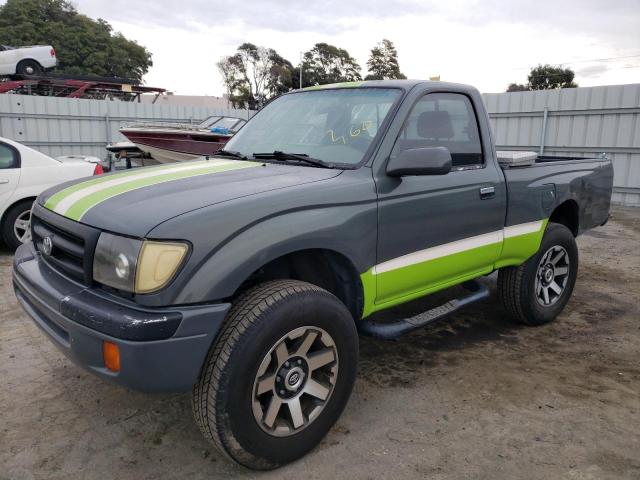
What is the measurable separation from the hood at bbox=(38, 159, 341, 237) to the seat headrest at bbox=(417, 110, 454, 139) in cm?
79

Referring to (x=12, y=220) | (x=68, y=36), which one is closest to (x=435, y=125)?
(x=12, y=220)

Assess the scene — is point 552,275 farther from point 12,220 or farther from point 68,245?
point 12,220

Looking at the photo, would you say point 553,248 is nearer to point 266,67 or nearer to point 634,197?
point 634,197

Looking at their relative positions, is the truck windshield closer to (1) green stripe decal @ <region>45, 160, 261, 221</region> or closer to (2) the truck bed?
(1) green stripe decal @ <region>45, 160, 261, 221</region>

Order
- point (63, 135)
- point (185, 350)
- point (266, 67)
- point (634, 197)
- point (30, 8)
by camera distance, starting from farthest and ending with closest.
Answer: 1. point (266, 67)
2. point (30, 8)
3. point (63, 135)
4. point (634, 197)
5. point (185, 350)

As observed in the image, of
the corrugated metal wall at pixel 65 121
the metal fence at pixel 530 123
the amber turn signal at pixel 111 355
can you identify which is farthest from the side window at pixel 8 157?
the corrugated metal wall at pixel 65 121

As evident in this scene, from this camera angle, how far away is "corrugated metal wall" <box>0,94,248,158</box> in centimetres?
1215

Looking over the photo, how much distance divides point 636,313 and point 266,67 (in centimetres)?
6085

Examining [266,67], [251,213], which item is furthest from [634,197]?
[266,67]

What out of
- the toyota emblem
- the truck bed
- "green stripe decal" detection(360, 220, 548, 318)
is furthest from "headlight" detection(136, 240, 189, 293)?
the truck bed

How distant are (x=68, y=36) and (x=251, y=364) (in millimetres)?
48417

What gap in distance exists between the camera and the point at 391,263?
2.88 meters

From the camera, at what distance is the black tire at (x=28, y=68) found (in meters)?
16.6

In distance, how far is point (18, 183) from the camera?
6246 millimetres
